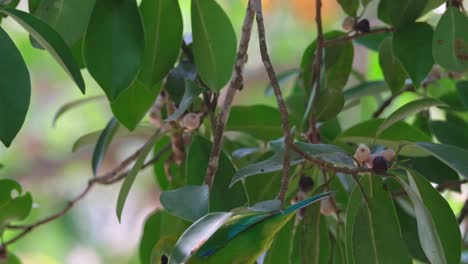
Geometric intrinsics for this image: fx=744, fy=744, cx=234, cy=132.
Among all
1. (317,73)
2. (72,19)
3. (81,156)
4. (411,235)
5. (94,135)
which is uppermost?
(72,19)

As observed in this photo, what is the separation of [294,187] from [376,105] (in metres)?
0.51

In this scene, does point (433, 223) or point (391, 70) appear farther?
point (391, 70)

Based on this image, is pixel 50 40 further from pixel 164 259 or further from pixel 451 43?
pixel 451 43

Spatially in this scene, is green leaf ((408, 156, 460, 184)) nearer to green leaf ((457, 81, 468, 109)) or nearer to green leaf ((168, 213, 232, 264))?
green leaf ((457, 81, 468, 109))

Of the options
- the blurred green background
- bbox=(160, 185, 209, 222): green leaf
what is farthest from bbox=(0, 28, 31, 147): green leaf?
the blurred green background

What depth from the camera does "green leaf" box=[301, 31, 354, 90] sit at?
0.92 meters

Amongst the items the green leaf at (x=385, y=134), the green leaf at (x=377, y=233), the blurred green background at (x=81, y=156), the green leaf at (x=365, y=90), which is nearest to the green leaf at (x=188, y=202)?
the green leaf at (x=377, y=233)

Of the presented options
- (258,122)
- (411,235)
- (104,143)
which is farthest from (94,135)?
(411,235)

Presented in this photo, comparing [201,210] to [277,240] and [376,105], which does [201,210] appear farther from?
[376,105]

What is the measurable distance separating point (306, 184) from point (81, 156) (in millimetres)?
1948

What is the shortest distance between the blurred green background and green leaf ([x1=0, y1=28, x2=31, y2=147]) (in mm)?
1820

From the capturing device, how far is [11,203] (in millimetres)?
880

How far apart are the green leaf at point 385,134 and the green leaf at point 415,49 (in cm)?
8

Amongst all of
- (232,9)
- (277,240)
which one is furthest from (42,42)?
(232,9)
